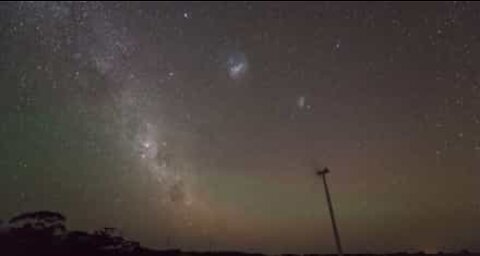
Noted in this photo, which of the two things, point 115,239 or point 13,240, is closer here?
point 13,240

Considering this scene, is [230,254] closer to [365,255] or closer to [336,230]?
[365,255]

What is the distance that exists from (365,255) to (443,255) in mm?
7403

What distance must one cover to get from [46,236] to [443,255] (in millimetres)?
31577

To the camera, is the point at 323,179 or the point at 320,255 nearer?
the point at 323,179

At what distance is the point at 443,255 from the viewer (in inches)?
2135

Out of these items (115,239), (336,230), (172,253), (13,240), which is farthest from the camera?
(115,239)

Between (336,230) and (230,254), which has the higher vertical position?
(230,254)

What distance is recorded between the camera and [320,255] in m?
52.7

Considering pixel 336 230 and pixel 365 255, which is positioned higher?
pixel 365 255

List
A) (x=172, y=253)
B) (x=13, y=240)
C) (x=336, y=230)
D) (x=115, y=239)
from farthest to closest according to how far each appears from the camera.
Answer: (x=115, y=239)
(x=172, y=253)
(x=13, y=240)
(x=336, y=230)

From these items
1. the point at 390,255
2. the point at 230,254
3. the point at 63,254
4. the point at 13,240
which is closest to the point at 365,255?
the point at 390,255

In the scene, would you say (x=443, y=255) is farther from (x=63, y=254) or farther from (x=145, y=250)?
(x=63, y=254)

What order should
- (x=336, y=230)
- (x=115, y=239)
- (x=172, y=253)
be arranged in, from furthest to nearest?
1. (x=115, y=239)
2. (x=172, y=253)
3. (x=336, y=230)

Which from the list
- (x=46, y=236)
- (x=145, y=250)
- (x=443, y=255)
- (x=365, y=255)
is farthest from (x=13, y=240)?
(x=443, y=255)
